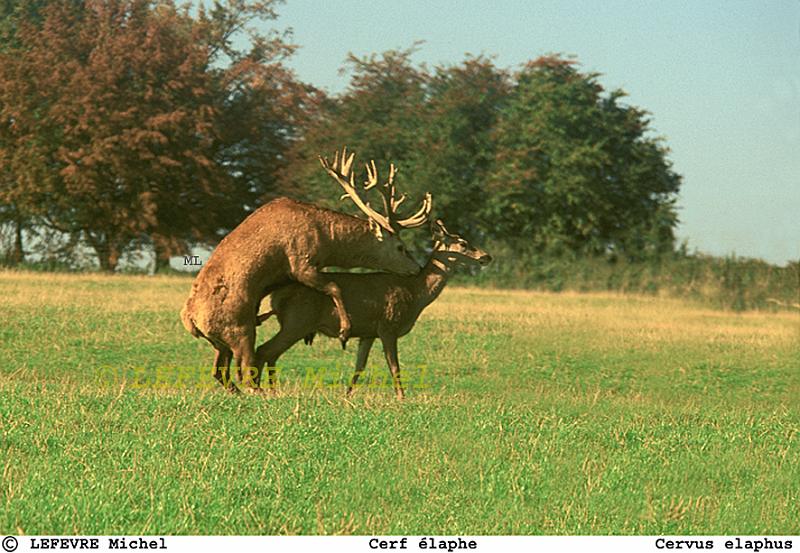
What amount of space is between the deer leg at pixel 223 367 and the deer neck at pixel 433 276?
252cm

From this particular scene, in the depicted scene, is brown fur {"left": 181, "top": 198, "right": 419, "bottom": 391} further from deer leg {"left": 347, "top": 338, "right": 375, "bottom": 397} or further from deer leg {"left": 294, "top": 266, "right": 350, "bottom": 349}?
deer leg {"left": 347, "top": 338, "right": 375, "bottom": 397}

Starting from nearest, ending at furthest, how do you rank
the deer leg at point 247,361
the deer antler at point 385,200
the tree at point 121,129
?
the deer leg at point 247,361 < the deer antler at point 385,200 < the tree at point 121,129

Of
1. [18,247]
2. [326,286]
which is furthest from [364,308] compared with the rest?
[18,247]

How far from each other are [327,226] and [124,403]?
3096 mm

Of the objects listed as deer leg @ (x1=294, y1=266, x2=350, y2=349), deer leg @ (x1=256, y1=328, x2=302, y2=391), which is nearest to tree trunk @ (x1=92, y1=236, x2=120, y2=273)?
deer leg @ (x1=256, y1=328, x2=302, y2=391)

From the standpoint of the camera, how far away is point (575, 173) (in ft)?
158

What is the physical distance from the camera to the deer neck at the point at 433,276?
1409 centimetres

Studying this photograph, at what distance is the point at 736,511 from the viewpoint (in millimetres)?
8227

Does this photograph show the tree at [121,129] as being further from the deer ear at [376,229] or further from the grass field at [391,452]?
the deer ear at [376,229]

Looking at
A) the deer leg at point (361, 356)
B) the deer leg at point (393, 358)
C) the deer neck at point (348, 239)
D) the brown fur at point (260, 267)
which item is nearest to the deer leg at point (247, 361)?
the brown fur at point (260, 267)

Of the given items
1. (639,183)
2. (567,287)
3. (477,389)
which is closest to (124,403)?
(477,389)

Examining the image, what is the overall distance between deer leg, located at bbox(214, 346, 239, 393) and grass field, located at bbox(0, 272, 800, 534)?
1.81 feet

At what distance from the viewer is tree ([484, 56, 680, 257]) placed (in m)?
47.9
